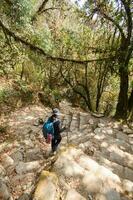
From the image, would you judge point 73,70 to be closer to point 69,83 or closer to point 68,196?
point 69,83

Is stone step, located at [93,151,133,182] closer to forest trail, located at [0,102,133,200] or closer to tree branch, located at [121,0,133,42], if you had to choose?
forest trail, located at [0,102,133,200]

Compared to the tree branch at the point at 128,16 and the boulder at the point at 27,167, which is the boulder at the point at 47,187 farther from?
the tree branch at the point at 128,16

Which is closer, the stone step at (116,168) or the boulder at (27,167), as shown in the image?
the stone step at (116,168)

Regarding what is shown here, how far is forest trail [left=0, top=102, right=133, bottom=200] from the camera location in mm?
5578

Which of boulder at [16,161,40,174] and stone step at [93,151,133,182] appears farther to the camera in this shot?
boulder at [16,161,40,174]

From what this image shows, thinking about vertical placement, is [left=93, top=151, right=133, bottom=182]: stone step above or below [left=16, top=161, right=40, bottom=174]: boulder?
above

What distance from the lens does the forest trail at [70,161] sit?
5578 millimetres

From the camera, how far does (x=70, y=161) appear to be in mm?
6340

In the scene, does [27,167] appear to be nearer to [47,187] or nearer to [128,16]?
[47,187]

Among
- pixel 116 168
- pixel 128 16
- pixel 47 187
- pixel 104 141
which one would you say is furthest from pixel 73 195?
pixel 128 16

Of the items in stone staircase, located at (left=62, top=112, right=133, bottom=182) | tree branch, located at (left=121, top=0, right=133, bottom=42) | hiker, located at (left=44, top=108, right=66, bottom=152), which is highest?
tree branch, located at (left=121, top=0, right=133, bottom=42)

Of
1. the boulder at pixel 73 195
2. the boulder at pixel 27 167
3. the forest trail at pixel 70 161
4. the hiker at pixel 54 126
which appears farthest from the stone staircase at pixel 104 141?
the boulder at pixel 73 195

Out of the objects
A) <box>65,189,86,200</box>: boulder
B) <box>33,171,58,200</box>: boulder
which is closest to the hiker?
<box>33,171,58,200</box>: boulder

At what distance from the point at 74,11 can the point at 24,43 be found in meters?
6.70
